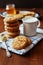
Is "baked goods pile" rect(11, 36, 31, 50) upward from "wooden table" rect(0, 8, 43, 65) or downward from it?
upward

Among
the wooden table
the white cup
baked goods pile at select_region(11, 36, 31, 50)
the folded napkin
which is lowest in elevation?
the wooden table

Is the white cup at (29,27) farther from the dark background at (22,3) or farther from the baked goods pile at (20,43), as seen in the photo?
the dark background at (22,3)

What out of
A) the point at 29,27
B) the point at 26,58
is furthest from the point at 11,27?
the point at 26,58

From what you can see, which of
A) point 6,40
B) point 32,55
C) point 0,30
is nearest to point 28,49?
point 32,55

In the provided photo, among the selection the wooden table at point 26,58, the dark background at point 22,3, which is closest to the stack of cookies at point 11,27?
the wooden table at point 26,58

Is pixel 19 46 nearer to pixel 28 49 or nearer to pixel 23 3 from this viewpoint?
pixel 28 49

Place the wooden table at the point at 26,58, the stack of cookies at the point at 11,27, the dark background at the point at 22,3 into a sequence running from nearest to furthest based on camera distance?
the wooden table at the point at 26,58, the stack of cookies at the point at 11,27, the dark background at the point at 22,3

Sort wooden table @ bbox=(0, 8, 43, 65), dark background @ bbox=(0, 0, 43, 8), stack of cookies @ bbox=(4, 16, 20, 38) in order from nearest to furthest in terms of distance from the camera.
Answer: wooden table @ bbox=(0, 8, 43, 65), stack of cookies @ bbox=(4, 16, 20, 38), dark background @ bbox=(0, 0, 43, 8)

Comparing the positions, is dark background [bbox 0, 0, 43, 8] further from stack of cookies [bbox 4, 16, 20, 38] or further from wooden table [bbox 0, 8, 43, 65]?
wooden table [bbox 0, 8, 43, 65]

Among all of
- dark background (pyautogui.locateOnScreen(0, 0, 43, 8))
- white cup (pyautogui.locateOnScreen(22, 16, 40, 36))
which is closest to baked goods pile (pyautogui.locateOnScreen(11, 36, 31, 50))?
white cup (pyautogui.locateOnScreen(22, 16, 40, 36))

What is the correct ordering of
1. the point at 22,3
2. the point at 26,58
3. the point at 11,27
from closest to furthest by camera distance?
the point at 26,58, the point at 11,27, the point at 22,3

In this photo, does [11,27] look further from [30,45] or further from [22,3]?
[22,3]

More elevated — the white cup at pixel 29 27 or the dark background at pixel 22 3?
the white cup at pixel 29 27

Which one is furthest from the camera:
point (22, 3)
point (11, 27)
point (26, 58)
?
point (22, 3)
